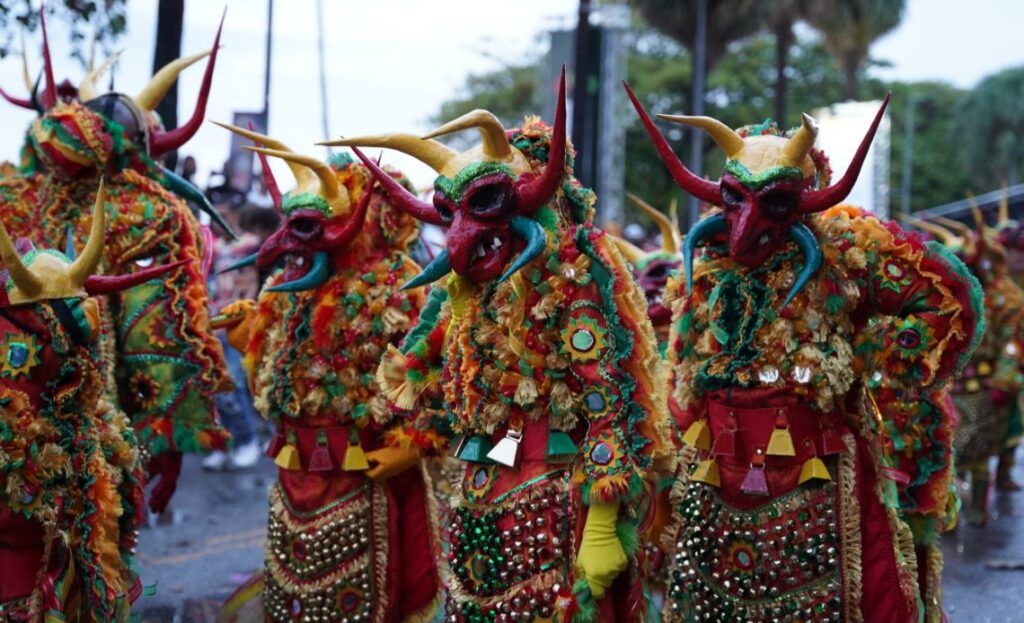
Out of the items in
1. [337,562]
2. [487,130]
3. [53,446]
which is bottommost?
[337,562]

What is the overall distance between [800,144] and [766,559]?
1.52 meters

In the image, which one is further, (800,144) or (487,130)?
(800,144)

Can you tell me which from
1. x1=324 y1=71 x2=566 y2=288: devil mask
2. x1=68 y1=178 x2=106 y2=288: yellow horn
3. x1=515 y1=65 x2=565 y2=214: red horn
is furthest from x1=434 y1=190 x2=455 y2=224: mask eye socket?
x1=68 y1=178 x2=106 y2=288: yellow horn

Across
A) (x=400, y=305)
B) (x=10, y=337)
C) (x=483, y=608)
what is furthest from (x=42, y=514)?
(x=400, y=305)

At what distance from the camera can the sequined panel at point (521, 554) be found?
3.55 meters

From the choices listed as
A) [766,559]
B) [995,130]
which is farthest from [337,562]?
[995,130]

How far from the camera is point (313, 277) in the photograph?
15.8 ft

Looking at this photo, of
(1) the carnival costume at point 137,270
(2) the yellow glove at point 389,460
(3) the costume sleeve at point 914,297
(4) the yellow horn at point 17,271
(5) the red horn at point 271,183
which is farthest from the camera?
(1) the carnival costume at point 137,270

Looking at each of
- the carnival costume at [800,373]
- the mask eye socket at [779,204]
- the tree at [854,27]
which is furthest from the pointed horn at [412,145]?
the tree at [854,27]

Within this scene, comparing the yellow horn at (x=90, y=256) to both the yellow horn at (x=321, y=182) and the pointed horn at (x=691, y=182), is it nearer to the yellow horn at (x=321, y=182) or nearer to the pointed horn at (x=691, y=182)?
the yellow horn at (x=321, y=182)

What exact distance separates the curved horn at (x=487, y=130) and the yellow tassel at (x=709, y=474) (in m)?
1.50

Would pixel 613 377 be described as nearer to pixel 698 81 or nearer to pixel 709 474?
pixel 709 474

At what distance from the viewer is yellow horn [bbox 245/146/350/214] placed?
4805 millimetres

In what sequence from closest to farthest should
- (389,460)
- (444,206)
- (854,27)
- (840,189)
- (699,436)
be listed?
1. (444,206)
2. (840,189)
3. (699,436)
4. (389,460)
5. (854,27)
